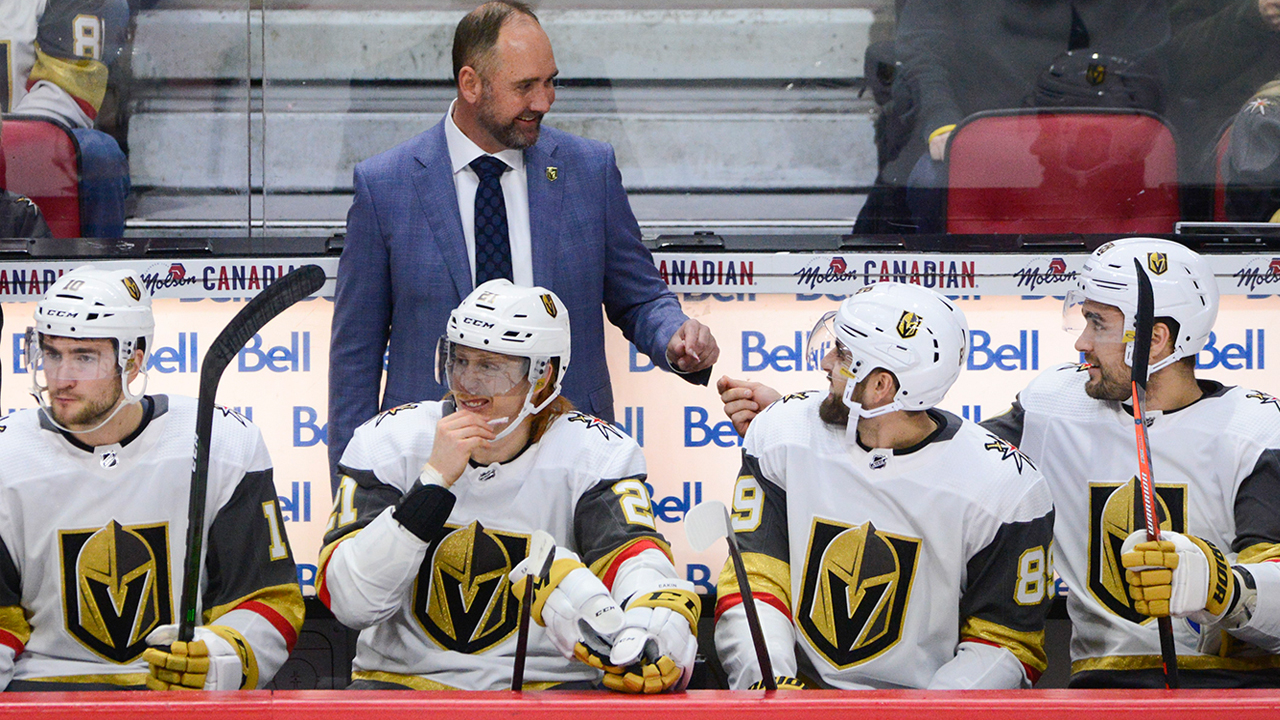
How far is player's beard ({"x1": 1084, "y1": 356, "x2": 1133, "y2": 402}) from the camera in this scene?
2857mm

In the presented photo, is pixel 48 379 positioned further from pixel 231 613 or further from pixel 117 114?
pixel 117 114

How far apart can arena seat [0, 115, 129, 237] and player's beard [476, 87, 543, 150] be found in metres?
1.20

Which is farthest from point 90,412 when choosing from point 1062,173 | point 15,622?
point 1062,173

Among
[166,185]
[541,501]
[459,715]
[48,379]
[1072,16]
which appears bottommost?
[459,715]

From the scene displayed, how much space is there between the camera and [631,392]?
12.0 feet

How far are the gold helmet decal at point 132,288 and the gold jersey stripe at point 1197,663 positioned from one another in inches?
82.1

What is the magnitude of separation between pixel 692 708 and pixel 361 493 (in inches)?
43.8

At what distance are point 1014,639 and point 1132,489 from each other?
50 cm

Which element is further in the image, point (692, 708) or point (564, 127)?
point (564, 127)

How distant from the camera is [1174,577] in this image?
2400 millimetres

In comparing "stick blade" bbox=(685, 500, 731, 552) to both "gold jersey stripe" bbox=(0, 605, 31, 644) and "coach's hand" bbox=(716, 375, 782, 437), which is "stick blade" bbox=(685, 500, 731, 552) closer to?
"coach's hand" bbox=(716, 375, 782, 437)

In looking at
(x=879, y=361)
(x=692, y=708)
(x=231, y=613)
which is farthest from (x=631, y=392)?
(x=692, y=708)

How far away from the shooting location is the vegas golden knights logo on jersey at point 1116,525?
281 cm

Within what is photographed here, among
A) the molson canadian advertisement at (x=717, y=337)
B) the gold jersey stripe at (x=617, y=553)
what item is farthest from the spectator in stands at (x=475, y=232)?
the gold jersey stripe at (x=617, y=553)
